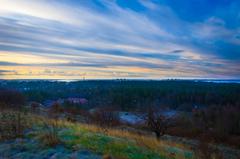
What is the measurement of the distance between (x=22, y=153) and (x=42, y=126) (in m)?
3.44

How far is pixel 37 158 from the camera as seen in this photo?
7688 millimetres

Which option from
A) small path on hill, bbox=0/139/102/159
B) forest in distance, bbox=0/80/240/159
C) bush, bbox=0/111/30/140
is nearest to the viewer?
small path on hill, bbox=0/139/102/159

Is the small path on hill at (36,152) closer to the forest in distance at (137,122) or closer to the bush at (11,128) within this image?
the forest in distance at (137,122)

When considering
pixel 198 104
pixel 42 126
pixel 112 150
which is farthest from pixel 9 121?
pixel 198 104

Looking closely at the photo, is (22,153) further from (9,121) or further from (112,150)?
(9,121)

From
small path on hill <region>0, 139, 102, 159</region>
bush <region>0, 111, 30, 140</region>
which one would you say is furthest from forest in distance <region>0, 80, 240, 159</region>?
small path on hill <region>0, 139, 102, 159</region>

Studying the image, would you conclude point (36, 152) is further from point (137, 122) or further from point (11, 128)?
point (137, 122)

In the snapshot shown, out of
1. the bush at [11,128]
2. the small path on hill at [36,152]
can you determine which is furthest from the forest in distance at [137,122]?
the small path on hill at [36,152]

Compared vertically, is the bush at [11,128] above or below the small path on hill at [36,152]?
above

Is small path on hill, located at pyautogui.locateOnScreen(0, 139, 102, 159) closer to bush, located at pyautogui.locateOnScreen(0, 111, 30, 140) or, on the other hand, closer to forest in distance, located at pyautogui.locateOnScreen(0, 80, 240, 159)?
forest in distance, located at pyautogui.locateOnScreen(0, 80, 240, 159)

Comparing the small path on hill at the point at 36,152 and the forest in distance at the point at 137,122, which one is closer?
the small path on hill at the point at 36,152

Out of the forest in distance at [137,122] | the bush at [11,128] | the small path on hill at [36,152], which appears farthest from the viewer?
the bush at [11,128]

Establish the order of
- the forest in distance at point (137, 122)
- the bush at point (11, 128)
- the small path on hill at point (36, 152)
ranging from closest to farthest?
the small path on hill at point (36, 152) → the forest in distance at point (137, 122) → the bush at point (11, 128)

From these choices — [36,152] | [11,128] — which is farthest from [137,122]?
[36,152]
